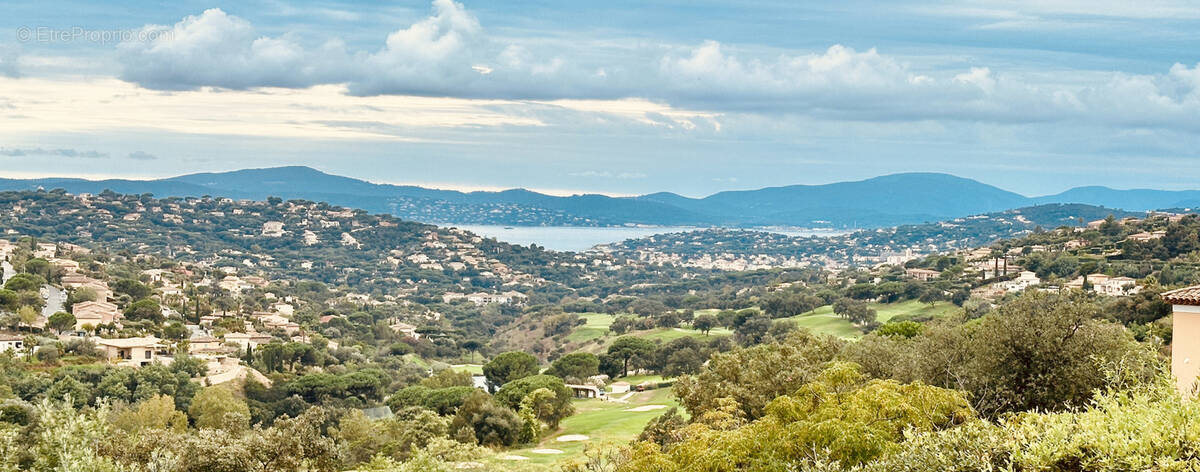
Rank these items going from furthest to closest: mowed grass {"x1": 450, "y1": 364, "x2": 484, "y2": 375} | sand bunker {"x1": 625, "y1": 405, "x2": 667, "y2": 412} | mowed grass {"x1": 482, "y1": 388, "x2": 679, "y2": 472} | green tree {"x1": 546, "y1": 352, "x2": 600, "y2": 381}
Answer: mowed grass {"x1": 450, "y1": 364, "x2": 484, "y2": 375} → green tree {"x1": 546, "y1": 352, "x2": 600, "y2": 381} → sand bunker {"x1": 625, "y1": 405, "x2": 667, "y2": 412} → mowed grass {"x1": 482, "y1": 388, "x2": 679, "y2": 472}

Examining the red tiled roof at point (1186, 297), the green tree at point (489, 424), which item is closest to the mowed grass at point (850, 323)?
the green tree at point (489, 424)

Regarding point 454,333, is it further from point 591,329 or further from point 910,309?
point 910,309

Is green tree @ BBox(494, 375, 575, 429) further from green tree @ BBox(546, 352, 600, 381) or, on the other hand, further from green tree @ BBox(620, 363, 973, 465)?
green tree @ BBox(620, 363, 973, 465)

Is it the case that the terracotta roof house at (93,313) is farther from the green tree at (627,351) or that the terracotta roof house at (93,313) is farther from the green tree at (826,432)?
the green tree at (826,432)

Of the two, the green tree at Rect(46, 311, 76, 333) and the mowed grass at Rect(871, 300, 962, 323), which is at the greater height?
the green tree at Rect(46, 311, 76, 333)

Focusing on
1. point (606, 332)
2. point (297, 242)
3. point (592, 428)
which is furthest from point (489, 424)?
point (297, 242)

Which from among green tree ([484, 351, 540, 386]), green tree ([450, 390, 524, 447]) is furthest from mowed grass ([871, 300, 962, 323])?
green tree ([450, 390, 524, 447])
